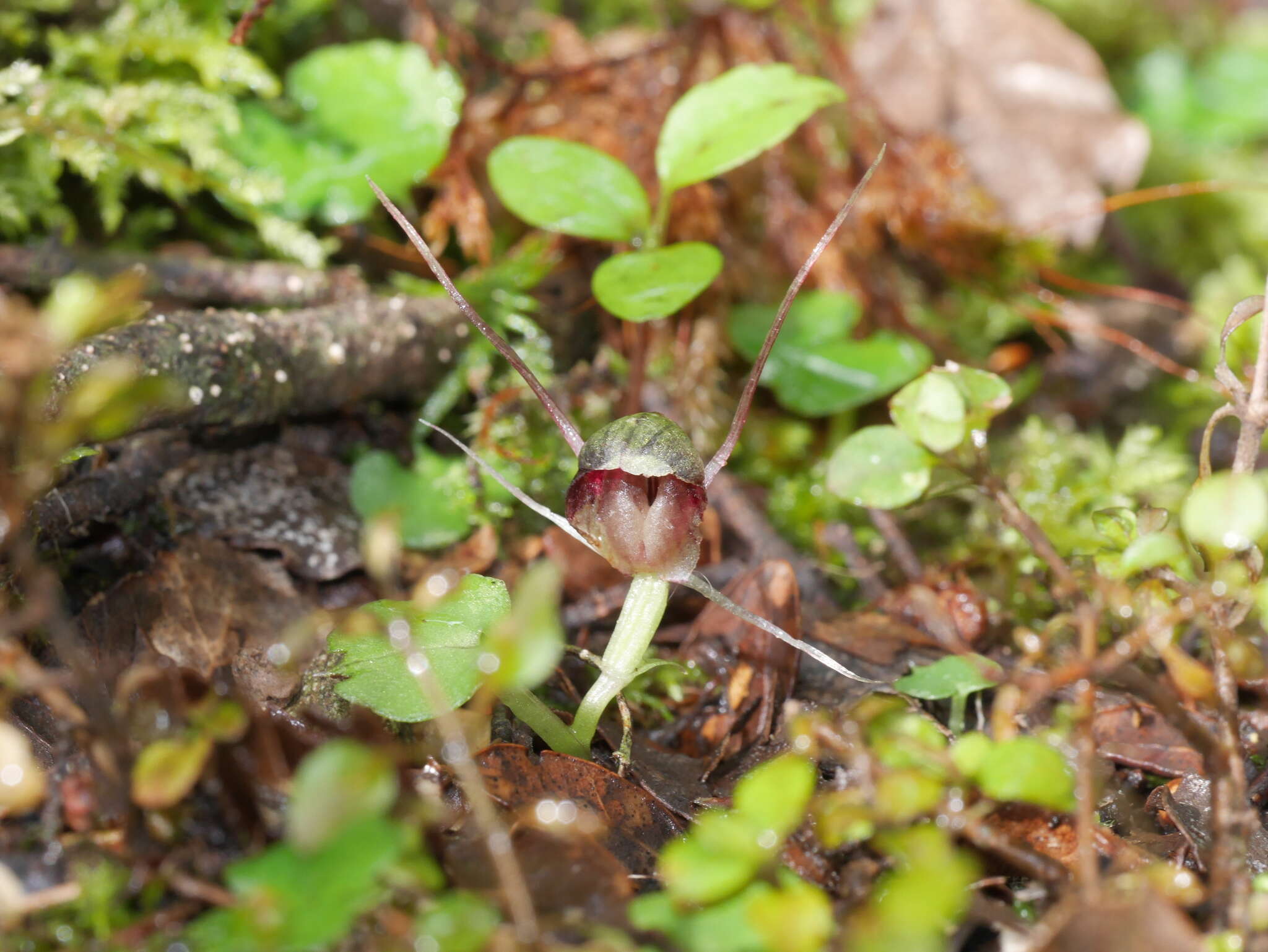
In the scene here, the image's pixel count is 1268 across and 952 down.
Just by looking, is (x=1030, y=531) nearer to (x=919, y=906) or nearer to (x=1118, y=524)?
(x=1118, y=524)

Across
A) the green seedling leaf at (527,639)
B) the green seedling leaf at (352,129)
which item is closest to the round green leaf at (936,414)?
the green seedling leaf at (527,639)

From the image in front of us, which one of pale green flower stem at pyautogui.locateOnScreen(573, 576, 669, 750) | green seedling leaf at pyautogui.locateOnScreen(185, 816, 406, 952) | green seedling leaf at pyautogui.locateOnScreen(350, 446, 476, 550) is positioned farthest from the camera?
green seedling leaf at pyautogui.locateOnScreen(350, 446, 476, 550)

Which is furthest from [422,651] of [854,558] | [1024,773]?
[854,558]

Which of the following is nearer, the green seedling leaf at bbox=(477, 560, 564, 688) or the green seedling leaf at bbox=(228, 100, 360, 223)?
the green seedling leaf at bbox=(477, 560, 564, 688)

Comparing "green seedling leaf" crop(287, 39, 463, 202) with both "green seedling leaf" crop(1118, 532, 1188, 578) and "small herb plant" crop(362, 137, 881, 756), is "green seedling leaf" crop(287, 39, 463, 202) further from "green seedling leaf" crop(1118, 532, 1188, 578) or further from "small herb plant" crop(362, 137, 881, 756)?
"green seedling leaf" crop(1118, 532, 1188, 578)

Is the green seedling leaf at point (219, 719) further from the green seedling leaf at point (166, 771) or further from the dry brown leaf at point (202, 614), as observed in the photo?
the dry brown leaf at point (202, 614)

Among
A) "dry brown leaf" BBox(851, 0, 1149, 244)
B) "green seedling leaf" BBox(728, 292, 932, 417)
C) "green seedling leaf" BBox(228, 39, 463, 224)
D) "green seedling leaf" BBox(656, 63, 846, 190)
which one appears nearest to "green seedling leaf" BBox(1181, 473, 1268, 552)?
"green seedling leaf" BBox(656, 63, 846, 190)
